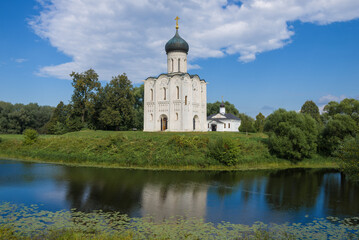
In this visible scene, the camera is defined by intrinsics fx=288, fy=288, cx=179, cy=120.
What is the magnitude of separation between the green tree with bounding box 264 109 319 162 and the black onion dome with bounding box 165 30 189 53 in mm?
13121

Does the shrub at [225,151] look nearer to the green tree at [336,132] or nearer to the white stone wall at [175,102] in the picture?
the green tree at [336,132]

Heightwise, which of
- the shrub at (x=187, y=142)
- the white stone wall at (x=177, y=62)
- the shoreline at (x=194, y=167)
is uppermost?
the white stone wall at (x=177, y=62)

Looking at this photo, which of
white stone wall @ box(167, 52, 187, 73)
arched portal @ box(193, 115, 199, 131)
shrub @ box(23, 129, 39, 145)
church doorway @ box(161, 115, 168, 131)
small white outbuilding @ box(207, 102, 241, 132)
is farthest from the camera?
small white outbuilding @ box(207, 102, 241, 132)

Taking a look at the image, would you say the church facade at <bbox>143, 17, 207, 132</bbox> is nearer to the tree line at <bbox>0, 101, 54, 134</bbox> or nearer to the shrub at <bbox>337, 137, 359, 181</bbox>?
the shrub at <bbox>337, 137, 359, 181</bbox>

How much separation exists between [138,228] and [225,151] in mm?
13637

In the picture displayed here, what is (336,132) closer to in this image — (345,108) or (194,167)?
(194,167)

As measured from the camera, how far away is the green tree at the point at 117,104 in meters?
35.1

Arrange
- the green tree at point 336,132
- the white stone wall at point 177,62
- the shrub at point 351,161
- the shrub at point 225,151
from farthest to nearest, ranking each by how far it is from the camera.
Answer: the white stone wall at point 177,62 < the green tree at point 336,132 < the shrub at point 225,151 < the shrub at point 351,161

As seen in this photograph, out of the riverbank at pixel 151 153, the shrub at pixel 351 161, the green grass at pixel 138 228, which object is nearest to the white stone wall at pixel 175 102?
the riverbank at pixel 151 153

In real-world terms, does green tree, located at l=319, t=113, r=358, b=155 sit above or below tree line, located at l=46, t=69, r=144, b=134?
below

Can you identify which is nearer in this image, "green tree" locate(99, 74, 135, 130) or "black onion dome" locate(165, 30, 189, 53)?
"black onion dome" locate(165, 30, 189, 53)

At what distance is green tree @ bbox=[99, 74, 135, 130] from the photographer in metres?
35.1

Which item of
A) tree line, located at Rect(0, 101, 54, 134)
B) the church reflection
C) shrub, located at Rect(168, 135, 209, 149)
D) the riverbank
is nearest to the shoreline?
the riverbank

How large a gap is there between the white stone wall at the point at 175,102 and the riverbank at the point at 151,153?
21.2 ft
